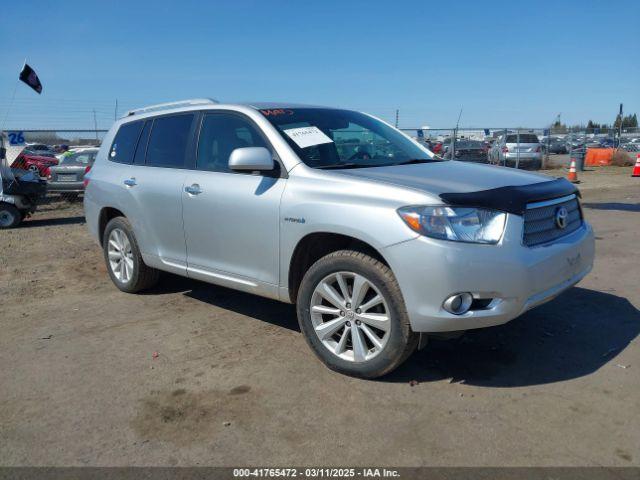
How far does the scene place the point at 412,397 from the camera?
3.39 metres

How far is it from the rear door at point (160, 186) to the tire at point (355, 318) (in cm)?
157

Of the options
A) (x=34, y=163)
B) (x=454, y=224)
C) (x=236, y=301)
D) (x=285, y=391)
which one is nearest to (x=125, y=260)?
(x=236, y=301)

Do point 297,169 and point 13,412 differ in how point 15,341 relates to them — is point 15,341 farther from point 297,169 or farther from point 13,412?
point 297,169

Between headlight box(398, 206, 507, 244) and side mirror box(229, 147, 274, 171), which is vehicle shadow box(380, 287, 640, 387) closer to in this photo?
headlight box(398, 206, 507, 244)

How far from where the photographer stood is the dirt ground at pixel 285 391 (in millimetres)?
2873

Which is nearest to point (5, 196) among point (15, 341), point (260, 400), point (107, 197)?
point (107, 197)

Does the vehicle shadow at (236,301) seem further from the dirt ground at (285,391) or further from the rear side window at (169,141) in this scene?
the rear side window at (169,141)

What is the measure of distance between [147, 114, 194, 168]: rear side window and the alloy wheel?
6.35ft

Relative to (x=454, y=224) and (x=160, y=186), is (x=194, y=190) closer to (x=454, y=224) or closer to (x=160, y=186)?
(x=160, y=186)

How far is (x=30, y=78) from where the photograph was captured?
40.2ft

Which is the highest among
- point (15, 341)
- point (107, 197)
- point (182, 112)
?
point (182, 112)

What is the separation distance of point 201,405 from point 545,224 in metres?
2.42

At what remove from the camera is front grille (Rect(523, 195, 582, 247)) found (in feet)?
11.2

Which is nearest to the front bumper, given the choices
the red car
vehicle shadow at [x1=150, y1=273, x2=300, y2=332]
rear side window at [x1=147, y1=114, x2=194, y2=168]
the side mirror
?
the side mirror
